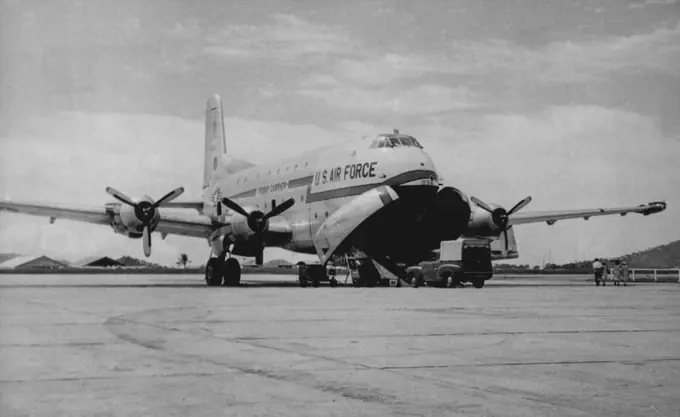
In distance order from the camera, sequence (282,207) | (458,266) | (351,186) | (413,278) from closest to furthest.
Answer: (351,186)
(458,266)
(413,278)
(282,207)

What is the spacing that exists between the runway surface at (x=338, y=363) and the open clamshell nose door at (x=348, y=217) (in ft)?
53.1

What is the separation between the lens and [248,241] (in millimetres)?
37375

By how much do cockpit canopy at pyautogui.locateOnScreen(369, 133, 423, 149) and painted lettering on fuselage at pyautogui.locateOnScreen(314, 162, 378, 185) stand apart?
105 cm

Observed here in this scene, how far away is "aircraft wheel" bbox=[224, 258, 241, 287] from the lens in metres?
38.8

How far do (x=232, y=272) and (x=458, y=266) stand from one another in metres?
10.7

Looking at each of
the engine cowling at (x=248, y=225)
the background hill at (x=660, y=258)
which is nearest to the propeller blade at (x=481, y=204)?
the engine cowling at (x=248, y=225)

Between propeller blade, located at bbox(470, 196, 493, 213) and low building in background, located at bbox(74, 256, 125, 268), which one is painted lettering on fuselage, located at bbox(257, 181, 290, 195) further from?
low building in background, located at bbox(74, 256, 125, 268)

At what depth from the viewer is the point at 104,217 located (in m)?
36.5

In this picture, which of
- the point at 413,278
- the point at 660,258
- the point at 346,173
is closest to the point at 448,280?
the point at 413,278

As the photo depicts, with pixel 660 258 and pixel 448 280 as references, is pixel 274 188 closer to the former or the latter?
pixel 448 280

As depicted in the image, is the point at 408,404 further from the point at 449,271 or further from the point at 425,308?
the point at 449,271

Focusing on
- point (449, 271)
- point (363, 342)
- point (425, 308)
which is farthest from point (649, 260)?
point (363, 342)

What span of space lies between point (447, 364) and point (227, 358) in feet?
9.23

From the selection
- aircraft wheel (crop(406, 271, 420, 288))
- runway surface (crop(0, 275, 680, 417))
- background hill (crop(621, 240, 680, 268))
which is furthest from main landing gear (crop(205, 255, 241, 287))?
background hill (crop(621, 240, 680, 268))
